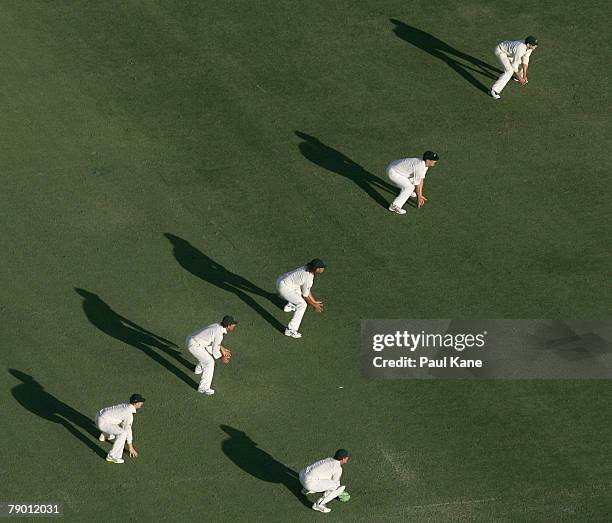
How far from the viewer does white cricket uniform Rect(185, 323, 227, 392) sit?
2881cm

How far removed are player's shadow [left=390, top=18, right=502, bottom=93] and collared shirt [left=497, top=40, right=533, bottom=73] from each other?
1.21 metres

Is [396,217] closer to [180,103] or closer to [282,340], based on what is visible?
[282,340]

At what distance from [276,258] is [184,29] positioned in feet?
33.7

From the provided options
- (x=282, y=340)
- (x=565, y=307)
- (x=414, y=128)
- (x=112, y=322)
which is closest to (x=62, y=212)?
(x=112, y=322)

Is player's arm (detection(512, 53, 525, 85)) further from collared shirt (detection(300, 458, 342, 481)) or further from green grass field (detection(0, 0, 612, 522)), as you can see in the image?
collared shirt (detection(300, 458, 342, 481))

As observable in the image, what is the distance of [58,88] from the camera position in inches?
1464

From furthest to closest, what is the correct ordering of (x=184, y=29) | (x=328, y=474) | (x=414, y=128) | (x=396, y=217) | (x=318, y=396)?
(x=184, y=29) → (x=414, y=128) → (x=396, y=217) → (x=318, y=396) → (x=328, y=474)

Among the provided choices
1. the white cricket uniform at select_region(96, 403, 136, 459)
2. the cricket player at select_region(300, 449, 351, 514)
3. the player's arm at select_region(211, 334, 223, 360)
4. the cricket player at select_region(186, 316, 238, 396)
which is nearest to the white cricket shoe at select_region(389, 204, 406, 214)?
the cricket player at select_region(186, 316, 238, 396)

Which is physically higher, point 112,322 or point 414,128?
point 414,128

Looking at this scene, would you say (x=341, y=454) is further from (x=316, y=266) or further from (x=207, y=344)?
(x=316, y=266)

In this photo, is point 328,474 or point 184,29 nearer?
point 328,474

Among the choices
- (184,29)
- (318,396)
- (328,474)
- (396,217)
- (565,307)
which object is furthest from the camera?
(184,29)

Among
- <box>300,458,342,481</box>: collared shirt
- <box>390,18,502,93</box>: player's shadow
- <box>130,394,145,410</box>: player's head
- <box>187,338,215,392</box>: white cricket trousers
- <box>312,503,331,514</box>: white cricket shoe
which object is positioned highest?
<box>390,18,502,93</box>: player's shadow

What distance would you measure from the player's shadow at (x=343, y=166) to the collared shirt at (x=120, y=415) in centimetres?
1014
